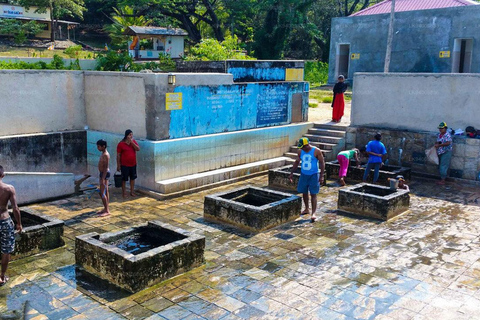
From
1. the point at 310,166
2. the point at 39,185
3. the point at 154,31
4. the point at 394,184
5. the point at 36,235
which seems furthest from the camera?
the point at 154,31

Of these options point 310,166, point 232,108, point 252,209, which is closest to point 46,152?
point 232,108

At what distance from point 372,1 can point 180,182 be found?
38.8m

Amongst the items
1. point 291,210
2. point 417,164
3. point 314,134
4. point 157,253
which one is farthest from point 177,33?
point 157,253

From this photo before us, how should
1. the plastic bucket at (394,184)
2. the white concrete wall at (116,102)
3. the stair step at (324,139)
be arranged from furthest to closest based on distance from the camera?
the stair step at (324,139), the white concrete wall at (116,102), the plastic bucket at (394,184)

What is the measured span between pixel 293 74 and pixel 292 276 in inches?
Answer: 379

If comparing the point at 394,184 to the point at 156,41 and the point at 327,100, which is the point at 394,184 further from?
the point at 156,41

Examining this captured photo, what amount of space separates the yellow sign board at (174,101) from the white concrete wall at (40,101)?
2.90m

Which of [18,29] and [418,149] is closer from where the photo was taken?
[418,149]

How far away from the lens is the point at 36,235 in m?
7.83

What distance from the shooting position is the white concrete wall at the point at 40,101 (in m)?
11.7

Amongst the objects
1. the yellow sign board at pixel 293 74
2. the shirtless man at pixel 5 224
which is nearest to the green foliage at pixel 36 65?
the yellow sign board at pixel 293 74

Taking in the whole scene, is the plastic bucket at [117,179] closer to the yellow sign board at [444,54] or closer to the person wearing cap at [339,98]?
the person wearing cap at [339,98]

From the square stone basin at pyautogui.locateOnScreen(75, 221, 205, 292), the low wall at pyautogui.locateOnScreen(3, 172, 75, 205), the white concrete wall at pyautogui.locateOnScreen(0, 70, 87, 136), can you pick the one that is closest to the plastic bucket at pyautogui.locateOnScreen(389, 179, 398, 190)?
the square stone basin at pyautogui.locateOnScreen(75, 221, 205, 292)

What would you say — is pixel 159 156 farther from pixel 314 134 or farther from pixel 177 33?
pixel 177 33
